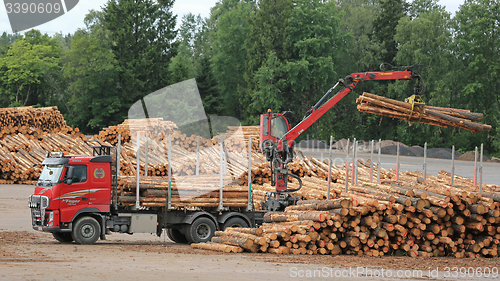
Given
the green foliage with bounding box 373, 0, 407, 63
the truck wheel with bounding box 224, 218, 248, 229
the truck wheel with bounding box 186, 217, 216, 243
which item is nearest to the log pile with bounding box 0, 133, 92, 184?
the truck wheel with bounding box 186, 217, 216, 243

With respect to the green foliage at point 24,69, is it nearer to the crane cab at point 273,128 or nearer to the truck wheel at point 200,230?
the crane cab at point 273,128

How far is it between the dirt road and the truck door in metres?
0.91

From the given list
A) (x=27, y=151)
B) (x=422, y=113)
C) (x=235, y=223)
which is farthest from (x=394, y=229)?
(x=27, y=151)

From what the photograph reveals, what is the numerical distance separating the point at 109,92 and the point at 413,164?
33866mm

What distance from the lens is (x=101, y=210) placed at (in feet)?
50.3

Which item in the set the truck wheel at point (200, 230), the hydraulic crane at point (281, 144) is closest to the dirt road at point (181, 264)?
the truck wheel at point (200, 230)

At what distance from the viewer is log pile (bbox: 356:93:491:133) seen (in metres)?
15.4

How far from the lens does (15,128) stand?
33438mm

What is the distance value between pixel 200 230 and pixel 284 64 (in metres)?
47.5

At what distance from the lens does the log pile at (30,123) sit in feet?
109

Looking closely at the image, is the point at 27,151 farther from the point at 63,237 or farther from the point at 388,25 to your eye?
the point at 388,25

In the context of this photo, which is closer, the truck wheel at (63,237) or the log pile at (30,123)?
the truck wheel at (63,237)

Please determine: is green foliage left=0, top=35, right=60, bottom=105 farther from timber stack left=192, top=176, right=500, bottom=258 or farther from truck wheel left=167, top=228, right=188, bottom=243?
timber stack left=192, top=176, right=500, bottom=258

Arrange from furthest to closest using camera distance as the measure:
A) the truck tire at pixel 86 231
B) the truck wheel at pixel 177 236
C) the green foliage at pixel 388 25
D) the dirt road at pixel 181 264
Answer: the green foliage at pixel 388 25
the truck wheel at pixel 177 236
the truck tire at pixel 86 231
the dirt road at pixel 181 264
